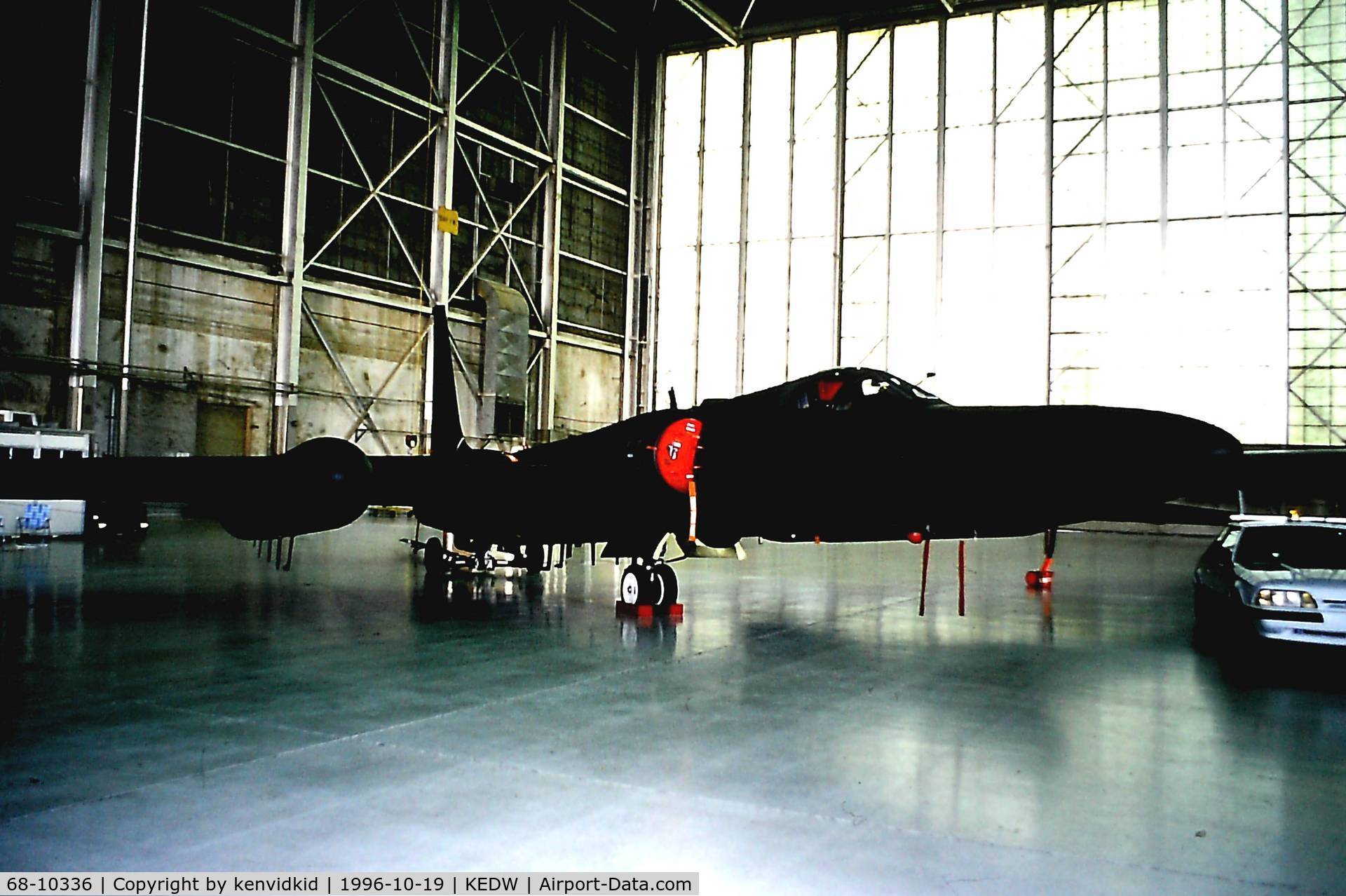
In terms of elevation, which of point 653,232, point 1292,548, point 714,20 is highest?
point 714,20

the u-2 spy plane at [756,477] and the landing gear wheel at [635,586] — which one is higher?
the u-2 spy plane at [756,477]

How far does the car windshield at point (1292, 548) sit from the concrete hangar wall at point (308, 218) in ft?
71.2

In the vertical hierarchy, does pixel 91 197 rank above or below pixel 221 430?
above

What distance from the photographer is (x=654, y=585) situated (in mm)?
10992

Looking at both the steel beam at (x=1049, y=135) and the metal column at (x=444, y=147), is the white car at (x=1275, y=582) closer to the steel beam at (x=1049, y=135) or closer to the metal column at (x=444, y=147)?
the steel beam at (x=1049, y=135)

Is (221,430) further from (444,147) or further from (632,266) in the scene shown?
(632,266)

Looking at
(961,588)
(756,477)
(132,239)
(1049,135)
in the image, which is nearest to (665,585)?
(756,477)

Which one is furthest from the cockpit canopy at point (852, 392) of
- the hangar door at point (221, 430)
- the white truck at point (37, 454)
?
the hangar door at point (221, 430)

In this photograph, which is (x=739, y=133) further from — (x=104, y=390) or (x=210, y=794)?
A: (x=210, y=794)

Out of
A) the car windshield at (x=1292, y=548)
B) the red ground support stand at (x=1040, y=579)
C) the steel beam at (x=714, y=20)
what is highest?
the steel beam at (x=714, y=20)

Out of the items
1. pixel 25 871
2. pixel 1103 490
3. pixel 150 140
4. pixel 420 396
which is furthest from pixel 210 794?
pixel 420 396

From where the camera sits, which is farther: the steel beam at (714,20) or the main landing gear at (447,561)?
the steel beam at (714,20)

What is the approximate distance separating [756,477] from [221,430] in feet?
63.0

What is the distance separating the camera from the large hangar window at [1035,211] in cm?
2911
